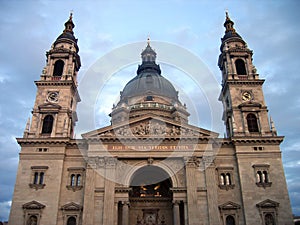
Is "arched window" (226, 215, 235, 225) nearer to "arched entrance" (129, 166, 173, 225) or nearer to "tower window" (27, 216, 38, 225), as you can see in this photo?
"arched entrance" (129, 166, 173, 225)

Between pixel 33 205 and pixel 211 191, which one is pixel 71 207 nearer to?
pixel 33 205

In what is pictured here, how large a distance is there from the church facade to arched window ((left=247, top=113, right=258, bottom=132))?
0.40ft

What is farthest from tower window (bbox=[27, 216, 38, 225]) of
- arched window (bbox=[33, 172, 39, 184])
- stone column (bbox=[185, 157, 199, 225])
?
stone column (bbox=[185, 157, 199, 225])

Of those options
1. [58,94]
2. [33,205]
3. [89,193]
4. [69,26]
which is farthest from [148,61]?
[33,205]

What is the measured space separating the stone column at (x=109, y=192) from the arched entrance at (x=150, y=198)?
9.21ft

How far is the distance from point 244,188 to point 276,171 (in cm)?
435

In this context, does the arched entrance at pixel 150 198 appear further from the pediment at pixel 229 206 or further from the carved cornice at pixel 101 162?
the pediment at pixel 229 206

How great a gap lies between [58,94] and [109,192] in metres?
15.2

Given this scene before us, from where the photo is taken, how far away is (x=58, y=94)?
131 feet

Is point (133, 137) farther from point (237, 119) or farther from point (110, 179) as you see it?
point (237, 119)

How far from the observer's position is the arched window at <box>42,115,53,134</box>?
37662 mm

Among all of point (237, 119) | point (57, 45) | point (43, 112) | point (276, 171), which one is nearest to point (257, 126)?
point (237, 119)

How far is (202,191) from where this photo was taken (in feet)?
108

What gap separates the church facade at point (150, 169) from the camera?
32.1 meters
